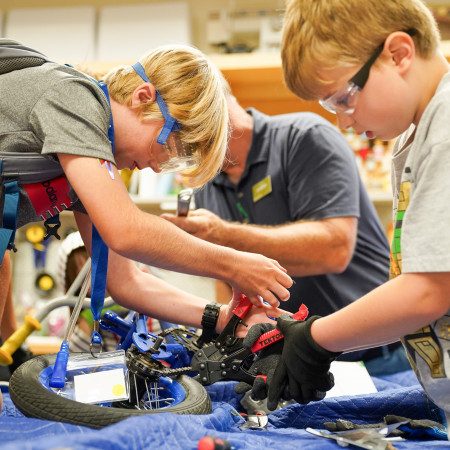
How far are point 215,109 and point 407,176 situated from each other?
0.48 meters

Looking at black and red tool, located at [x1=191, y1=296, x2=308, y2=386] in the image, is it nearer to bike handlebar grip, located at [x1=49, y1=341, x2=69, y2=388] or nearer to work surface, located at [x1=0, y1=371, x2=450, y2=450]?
work surface, located at [x1=0, y1=371, x2=450, y2=450]

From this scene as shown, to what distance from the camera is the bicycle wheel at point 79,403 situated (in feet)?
3.35

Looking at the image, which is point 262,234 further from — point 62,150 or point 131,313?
point 62,150

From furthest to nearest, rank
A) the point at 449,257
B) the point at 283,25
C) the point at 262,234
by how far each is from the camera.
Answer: the point at 262,234 < the point at 283,25 < the point at 449,257

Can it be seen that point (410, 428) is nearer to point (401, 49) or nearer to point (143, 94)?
point (401, 49)

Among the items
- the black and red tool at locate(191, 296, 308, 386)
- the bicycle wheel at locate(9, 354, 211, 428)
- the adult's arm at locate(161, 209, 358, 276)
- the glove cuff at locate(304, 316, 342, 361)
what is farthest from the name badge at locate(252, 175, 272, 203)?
the glove cuff at locate(304, 316, 342, 361)

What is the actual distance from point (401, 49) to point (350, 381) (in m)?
0.88

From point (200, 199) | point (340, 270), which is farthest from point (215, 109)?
point (200, 199)

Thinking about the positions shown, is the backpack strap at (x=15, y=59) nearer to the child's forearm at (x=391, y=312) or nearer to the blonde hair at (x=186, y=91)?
the blonde hair at (x=186, y=91)

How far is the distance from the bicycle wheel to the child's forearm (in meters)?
0.31

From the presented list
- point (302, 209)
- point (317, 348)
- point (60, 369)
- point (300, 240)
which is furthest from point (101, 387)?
point (302, 209)

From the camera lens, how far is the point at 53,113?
1.15 meters

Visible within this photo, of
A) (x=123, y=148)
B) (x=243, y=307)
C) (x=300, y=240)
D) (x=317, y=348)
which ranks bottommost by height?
(x=300, y=240)

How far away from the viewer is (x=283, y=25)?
44.1 inches
